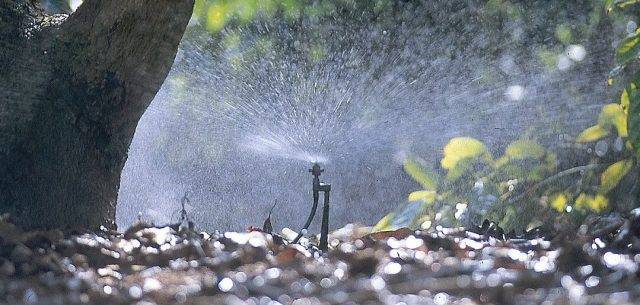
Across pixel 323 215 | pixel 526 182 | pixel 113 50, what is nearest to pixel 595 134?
pixel 526 182

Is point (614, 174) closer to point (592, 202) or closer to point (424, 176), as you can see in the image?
point (592, 202)

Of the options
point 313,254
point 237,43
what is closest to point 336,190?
point 237,43

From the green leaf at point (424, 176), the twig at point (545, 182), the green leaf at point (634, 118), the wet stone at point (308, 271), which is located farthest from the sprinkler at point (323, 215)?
the green leaf at point (424, 176)

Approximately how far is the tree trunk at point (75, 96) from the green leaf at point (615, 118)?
5.51ft

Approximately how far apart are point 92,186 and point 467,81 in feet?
12.5

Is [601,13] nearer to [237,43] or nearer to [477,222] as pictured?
[477,222]

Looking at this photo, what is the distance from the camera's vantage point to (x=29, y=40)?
2803 mm

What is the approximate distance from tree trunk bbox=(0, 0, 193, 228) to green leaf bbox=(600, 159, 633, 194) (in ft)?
5.48

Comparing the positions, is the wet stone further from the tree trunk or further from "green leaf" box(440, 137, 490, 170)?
"green leaf" box(440, 137, 490, 170)

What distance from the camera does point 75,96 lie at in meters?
2.77

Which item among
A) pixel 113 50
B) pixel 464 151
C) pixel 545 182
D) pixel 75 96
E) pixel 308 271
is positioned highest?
pixel 464 151

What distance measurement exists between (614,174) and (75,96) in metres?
1.93

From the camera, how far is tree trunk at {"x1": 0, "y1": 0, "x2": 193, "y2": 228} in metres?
2.68

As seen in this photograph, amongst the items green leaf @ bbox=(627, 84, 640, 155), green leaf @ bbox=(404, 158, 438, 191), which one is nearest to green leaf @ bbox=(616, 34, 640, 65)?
green leaf @ bbox=(627, 84, 640, 155)
